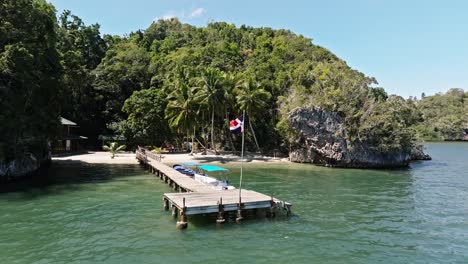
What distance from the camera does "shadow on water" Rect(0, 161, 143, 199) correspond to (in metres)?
31.1

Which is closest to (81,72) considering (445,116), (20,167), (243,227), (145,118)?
(145,118)

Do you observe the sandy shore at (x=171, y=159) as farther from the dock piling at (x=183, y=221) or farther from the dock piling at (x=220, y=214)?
the dock piling at (x=183, y=221)

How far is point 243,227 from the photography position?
20797 mm

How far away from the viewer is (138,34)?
108188 mm

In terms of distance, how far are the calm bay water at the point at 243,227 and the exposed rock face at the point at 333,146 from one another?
14.8 meters

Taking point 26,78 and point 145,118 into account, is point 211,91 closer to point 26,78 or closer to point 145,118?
point 145,118

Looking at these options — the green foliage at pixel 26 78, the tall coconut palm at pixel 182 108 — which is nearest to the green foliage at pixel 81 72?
the green foliage at pixel 26 78

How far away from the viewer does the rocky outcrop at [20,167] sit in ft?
113

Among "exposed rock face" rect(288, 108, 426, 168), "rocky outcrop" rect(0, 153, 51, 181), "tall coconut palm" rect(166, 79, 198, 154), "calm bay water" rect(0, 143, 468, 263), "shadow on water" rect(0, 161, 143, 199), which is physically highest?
"tall coconut palm" rect(166, 79, 198, 154)

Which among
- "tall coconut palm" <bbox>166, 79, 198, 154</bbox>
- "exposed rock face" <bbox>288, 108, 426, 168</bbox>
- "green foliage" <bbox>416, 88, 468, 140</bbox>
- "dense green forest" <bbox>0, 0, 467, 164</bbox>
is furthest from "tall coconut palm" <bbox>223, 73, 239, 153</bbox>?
"green foliage" <bbox>416, 88, 468, 140</bbox>

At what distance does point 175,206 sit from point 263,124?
44.9 meters

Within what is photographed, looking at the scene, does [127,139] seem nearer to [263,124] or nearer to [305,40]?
[263,124]

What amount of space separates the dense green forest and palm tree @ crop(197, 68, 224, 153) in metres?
0.16

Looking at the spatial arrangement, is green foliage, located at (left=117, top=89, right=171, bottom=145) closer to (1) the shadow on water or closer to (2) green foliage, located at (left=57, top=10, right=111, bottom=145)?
(2) green foliage, located at (left=57, top=10, right=111, bottom=145)
